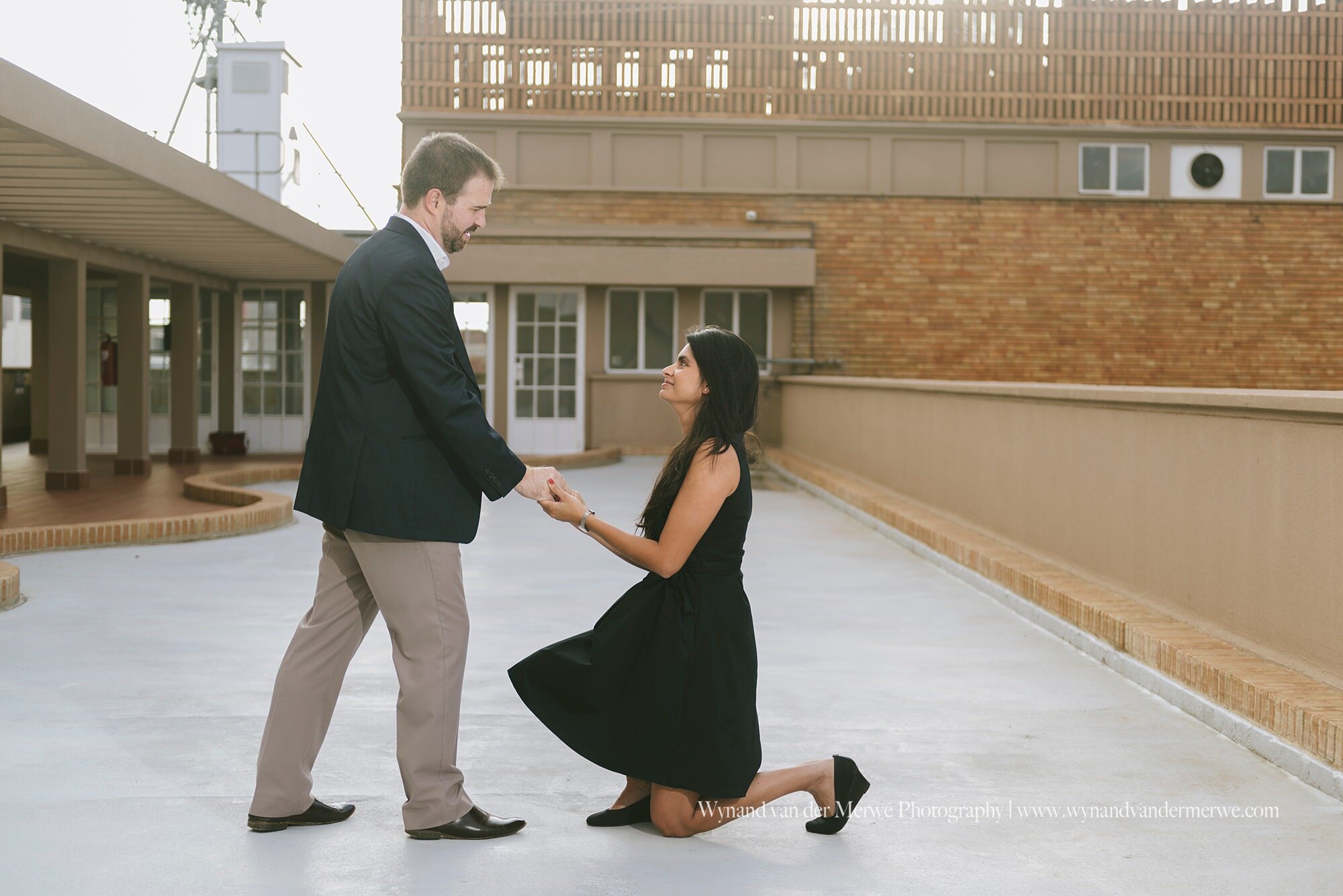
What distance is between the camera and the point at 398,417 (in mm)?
3678

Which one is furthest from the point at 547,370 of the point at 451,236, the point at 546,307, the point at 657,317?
the point at 451,236

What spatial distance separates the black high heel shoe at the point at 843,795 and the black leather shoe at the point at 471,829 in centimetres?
83

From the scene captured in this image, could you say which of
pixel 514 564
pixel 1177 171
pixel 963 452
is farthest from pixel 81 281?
pixel 1177 171

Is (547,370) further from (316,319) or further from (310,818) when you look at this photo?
(310,818)

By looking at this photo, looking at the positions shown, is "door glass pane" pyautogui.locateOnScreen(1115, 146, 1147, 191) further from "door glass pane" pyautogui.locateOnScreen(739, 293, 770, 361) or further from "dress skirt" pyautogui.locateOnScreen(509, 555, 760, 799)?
"dress skirt" pyautogui.locateOnScreen(509, 555, 760, 799)

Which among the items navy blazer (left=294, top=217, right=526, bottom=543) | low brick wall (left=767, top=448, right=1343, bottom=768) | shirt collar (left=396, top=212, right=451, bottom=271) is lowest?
low brick wall (left=767, top=448, right=1343, bottom=768)

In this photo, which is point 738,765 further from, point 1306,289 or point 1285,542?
point 1306,289

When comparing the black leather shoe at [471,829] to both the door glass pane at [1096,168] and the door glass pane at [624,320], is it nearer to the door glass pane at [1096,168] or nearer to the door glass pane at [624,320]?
the door glass pane at [624,320]

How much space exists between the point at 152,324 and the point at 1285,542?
20056mm

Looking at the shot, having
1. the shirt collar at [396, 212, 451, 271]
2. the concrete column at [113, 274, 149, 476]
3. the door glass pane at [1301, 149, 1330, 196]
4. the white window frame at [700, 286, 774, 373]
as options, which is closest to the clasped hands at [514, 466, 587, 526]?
the shirt collar at [396, 212, 451, 271]

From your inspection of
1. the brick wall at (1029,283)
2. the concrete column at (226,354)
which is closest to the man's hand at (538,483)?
the concrete column at (226,354)

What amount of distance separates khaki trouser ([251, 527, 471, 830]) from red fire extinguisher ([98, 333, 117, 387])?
739 inches

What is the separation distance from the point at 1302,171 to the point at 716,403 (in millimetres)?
24388

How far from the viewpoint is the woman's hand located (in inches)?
146
